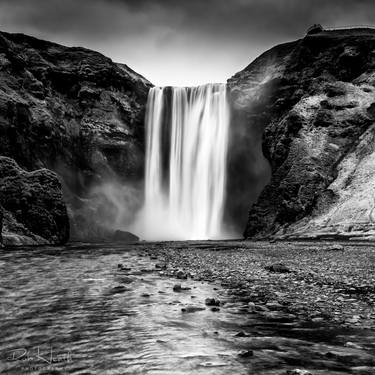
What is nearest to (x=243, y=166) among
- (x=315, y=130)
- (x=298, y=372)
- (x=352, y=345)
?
(x=315, y=130)

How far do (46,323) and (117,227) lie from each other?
66393mm

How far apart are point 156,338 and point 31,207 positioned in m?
38.7

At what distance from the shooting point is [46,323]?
766cm

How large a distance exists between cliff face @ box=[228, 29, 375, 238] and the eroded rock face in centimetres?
2563

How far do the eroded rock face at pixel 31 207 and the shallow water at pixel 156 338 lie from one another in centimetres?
3147

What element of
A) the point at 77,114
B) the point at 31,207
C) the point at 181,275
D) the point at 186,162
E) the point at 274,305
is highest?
the point at 77,114

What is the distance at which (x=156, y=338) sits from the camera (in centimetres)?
681

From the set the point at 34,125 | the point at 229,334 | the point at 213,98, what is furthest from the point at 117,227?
the point at 229,334

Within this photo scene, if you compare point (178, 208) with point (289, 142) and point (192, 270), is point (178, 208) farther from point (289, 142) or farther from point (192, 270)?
point (192, 270)

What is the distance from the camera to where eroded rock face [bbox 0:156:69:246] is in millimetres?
39594

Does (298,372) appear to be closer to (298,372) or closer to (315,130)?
(298,372)

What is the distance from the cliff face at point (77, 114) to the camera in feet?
215

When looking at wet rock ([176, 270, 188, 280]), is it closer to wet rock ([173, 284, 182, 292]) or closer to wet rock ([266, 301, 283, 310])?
wet rock ([173, 284, 182, 292])
